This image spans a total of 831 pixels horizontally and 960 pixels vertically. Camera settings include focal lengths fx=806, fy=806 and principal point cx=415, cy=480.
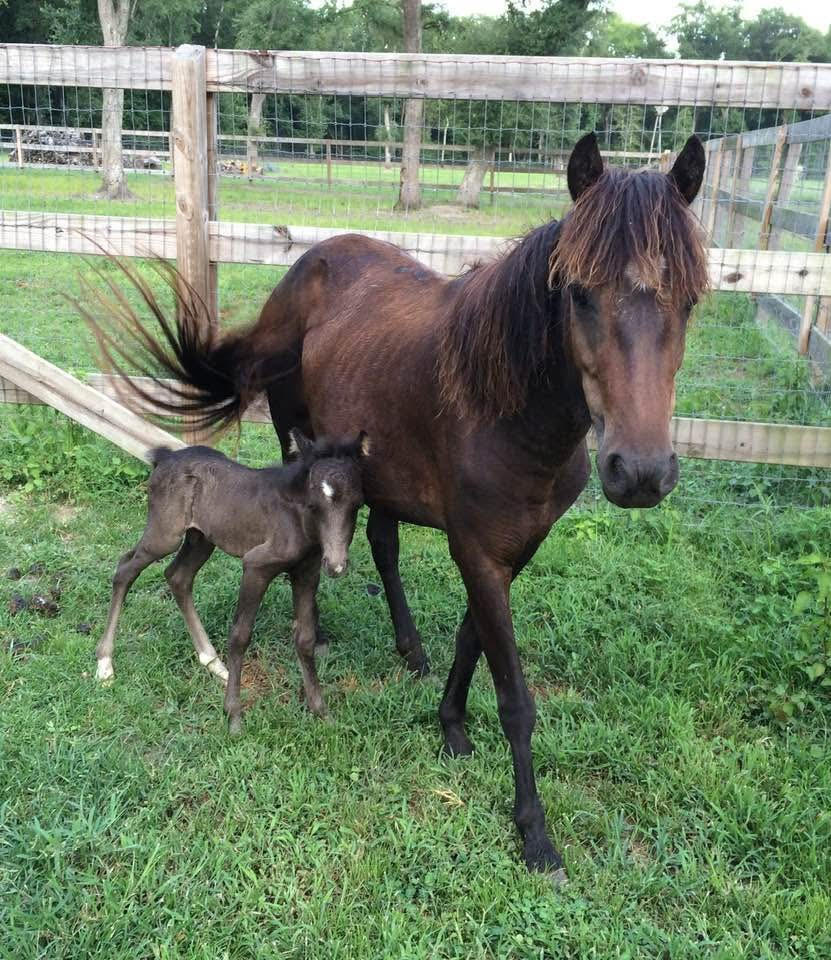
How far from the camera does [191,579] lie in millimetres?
3561

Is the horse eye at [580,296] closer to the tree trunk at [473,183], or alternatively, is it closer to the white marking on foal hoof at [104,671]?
the white marking on foal hoof at [104,671]

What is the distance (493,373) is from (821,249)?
565cm

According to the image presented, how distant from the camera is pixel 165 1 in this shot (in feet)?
111

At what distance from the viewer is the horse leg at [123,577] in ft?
11.1

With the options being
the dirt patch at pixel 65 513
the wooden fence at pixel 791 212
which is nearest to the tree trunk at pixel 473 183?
the wooden fence at pixel 791 212

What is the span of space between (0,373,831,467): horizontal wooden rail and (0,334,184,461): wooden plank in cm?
15

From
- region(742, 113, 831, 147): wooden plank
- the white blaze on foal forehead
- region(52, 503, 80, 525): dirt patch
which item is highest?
region(742, 113, 831, 147): wooden plank

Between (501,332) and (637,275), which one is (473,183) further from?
(637,275)

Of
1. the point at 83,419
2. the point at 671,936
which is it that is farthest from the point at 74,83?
the point at 671,936

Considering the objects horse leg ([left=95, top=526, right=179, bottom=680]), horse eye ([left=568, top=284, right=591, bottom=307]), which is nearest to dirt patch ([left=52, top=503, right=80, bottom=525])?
horse leg ([left=95, top=526, right=179, bottom=680])

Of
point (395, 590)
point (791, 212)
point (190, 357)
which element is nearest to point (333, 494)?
point (395, 590)

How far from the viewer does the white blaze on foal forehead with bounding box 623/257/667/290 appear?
1.92 m

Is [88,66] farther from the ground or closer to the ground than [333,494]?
farther from the ground

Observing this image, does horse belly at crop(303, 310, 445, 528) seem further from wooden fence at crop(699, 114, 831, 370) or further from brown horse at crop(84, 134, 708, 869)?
wooden fence at crop(699, 114, 831, 370)
